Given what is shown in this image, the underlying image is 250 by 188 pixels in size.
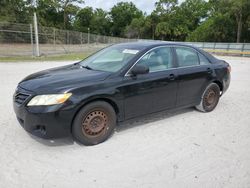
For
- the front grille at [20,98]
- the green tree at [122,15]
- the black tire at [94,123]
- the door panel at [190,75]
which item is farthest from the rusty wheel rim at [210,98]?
the green tree at [122,15]

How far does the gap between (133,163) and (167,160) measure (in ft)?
1.57

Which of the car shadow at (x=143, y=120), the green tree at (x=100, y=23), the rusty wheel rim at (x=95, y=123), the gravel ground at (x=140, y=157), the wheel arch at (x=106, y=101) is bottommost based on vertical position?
the gravel ground at (x=140, y=157)

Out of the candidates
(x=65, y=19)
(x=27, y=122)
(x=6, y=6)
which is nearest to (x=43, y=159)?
(x=27, y=122)

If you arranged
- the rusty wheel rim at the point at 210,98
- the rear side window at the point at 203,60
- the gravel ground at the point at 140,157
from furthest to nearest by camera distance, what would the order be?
the rusty wheel rim at the point at 210,98 < the rear side window at the point at 203,60 < the gravel ground at the point at 140,157

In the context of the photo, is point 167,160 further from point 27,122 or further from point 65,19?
point 65,19

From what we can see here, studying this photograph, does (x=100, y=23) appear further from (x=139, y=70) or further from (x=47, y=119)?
(x=47, y=119)

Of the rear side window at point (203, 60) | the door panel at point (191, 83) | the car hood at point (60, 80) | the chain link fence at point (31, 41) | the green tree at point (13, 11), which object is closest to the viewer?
the car hood at point (60, 80)

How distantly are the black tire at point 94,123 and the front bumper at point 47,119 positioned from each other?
5.5 inches

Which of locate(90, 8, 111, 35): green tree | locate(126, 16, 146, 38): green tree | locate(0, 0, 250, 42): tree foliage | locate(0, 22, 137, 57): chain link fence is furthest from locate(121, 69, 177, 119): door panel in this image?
locate(90, 8, 111, 35): green tree

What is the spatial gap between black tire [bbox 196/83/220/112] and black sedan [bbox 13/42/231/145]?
2cm

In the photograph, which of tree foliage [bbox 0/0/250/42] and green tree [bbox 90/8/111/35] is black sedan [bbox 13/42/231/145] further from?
green tree [bbox 90/8/111/35]

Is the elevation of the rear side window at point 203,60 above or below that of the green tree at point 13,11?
below

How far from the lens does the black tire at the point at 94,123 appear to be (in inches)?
130

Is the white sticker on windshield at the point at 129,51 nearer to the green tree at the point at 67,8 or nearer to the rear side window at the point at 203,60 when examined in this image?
the rear side window at the point at 203,60
